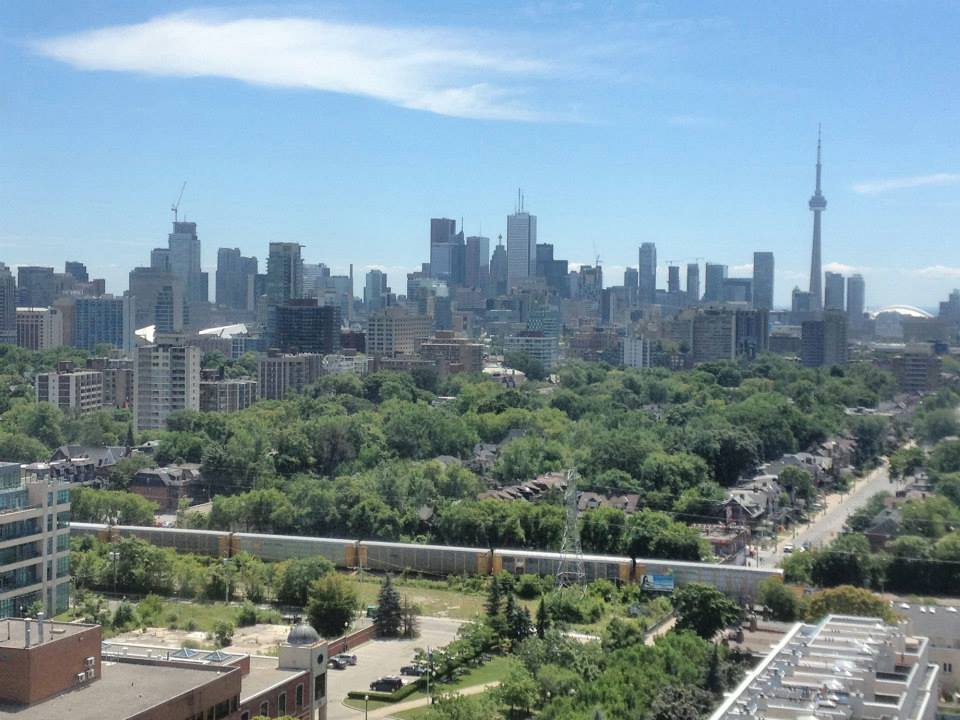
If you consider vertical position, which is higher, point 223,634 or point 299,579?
point 299,579

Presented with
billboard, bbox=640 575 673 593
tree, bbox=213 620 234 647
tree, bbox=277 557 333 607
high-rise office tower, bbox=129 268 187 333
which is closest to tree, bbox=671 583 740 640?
billboard, bbox=640 575 673 593

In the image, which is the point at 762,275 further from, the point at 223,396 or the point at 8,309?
the point at 223,396

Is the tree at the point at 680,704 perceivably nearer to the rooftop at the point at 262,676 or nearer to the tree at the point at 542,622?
the rooftop at the point at 262,676

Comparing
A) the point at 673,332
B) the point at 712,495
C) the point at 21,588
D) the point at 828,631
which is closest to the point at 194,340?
the point at 673,332

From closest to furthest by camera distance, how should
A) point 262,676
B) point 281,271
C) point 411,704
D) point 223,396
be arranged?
point 262,676 → point 411,704 → point 223,396 → point 281,271

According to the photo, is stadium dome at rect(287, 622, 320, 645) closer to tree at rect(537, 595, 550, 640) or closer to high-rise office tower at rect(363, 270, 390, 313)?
tree at rect(537, 595, 550, 640)

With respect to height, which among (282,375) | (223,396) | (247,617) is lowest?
(247,617)

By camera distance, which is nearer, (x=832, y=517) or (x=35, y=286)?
(x=832, y=517)

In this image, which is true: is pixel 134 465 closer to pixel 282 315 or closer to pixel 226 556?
pixel 226 556

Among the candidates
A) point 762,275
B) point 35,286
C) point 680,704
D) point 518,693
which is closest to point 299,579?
point 518,693
